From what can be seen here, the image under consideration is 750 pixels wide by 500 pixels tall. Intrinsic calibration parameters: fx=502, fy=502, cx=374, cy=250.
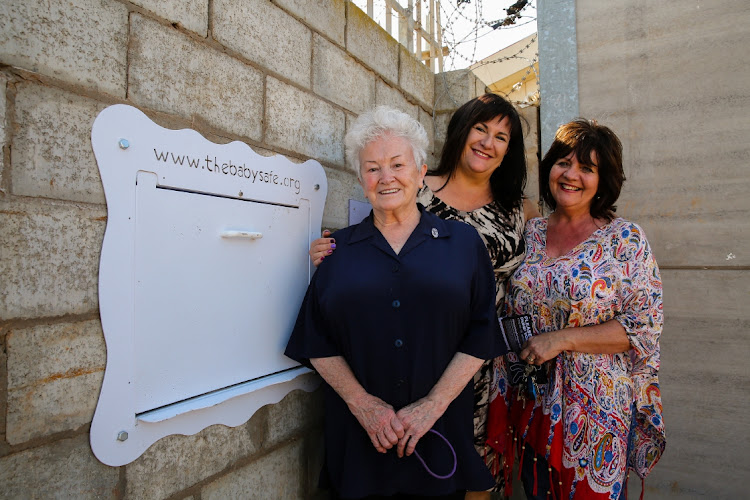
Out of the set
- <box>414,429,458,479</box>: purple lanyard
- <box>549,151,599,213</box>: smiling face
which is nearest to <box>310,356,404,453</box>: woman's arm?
<box>414,429,458,479</box>: purple lanyard

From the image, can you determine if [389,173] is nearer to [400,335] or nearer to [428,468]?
[400,335]

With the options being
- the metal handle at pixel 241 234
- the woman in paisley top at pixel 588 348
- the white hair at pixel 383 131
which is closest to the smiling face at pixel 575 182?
the woman in paisley top at pixel 588 348

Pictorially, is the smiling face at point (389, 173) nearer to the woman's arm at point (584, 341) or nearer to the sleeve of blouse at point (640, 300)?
the woman's arm at point (584, 341)

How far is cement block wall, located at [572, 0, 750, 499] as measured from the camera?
9.59 ft

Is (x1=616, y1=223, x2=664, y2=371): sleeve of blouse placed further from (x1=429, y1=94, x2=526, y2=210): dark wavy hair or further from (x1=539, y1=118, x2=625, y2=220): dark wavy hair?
(x1=429, y1=94, x2=526, y2=210): dark wavy hair

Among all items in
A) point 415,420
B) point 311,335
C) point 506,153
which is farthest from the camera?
point 506,153

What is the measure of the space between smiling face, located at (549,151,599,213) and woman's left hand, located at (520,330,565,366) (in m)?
0.61

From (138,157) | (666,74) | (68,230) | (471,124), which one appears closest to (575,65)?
(666,74)

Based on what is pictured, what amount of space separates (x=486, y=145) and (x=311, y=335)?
47.8 inches

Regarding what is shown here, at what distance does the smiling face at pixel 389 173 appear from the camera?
193 centimetres

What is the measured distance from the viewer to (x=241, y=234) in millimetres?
1784

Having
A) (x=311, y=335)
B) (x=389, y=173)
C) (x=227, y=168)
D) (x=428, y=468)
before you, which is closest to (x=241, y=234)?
(x=227, y=168)

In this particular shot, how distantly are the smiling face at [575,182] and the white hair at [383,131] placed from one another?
28.8 inches

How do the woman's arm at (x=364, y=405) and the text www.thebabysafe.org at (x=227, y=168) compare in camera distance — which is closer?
the text www.thebabysafe.org at (x=227, y=168)
